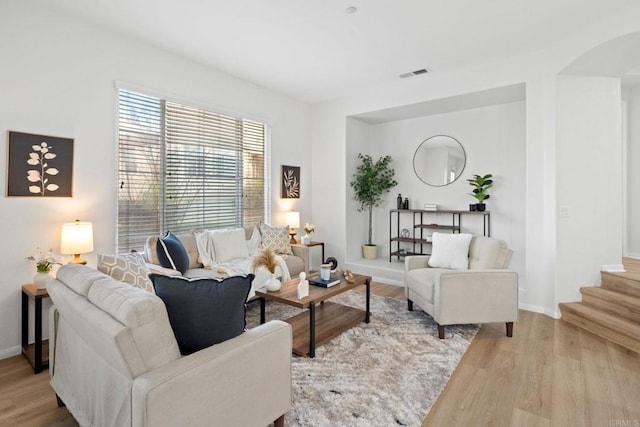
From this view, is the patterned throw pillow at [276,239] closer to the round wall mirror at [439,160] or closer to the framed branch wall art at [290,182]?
the framed branch wall art at [290,182]

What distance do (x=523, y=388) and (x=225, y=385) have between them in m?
1.98

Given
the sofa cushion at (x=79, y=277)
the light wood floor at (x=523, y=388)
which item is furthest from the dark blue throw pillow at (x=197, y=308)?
the light wood floor at (x=523, y=388)

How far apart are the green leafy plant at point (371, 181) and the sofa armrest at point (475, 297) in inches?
103

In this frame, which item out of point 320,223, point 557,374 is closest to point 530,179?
point 557,374

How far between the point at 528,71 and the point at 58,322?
192 inches

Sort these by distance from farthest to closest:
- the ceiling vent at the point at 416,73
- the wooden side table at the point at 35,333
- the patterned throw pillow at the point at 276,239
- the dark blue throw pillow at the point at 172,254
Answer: the patterned throw pillow at the point at 276,239 → the ceiling vent at the point at 416,73 → the dark blue throw pillow at the point at 172,254 → the wooden side table at the point at 35,333

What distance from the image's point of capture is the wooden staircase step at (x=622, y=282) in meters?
3.23

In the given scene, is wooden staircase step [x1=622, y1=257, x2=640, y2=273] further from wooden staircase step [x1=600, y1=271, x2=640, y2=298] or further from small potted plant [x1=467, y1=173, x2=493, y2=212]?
small potted plant [x1=467, y1=173, x2=493, y2=212]

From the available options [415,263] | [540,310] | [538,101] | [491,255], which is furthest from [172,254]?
[538,101]

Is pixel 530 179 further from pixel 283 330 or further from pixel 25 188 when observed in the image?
pixel 25 188

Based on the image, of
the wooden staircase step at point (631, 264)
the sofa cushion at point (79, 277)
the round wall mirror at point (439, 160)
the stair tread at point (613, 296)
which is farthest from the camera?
the round wall mirror at point (439, 160)

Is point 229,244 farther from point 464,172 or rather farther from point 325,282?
point 464,172

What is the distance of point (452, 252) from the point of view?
11.9 feet

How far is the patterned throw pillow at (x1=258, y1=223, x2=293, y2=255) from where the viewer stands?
14.5 ft
